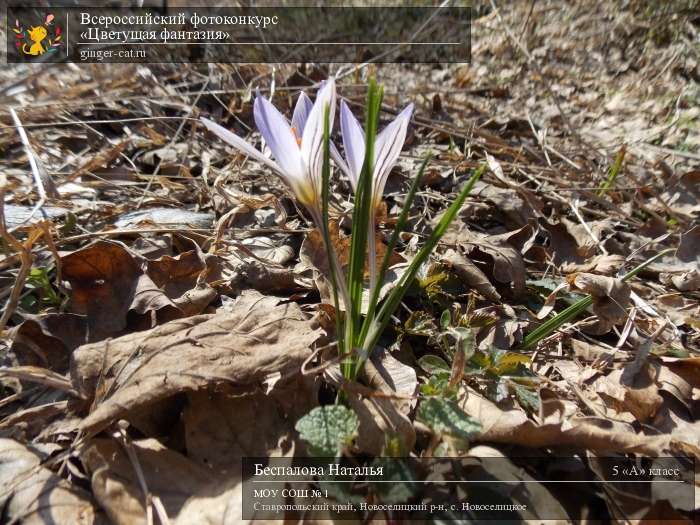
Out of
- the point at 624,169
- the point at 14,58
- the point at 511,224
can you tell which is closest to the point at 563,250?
the point at 511,224

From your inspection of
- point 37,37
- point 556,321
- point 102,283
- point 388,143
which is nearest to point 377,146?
point 388,143

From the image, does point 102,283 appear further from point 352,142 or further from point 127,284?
point 352,142

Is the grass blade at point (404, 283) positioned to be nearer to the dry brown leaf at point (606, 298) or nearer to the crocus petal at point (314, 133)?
the crocus petal at point (314, 133)

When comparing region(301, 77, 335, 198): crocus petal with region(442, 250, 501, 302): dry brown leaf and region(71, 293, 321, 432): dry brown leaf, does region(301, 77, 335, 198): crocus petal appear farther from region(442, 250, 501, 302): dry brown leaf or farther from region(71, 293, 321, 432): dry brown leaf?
region(442, 250, 501, 302): dry brown leaf

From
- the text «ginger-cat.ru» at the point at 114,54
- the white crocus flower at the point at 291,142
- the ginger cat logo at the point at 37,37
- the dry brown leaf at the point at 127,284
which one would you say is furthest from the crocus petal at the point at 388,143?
the ginger cat logo at the point at 37,37

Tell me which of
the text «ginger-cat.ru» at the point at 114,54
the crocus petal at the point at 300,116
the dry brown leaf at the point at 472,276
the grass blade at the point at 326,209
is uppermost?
the text «ginger-cat.ru» at the point at 114,54

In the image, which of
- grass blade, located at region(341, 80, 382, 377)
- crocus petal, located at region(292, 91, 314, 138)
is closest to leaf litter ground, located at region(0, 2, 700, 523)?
grass blade, located at region(341, 80, 382, 377)
